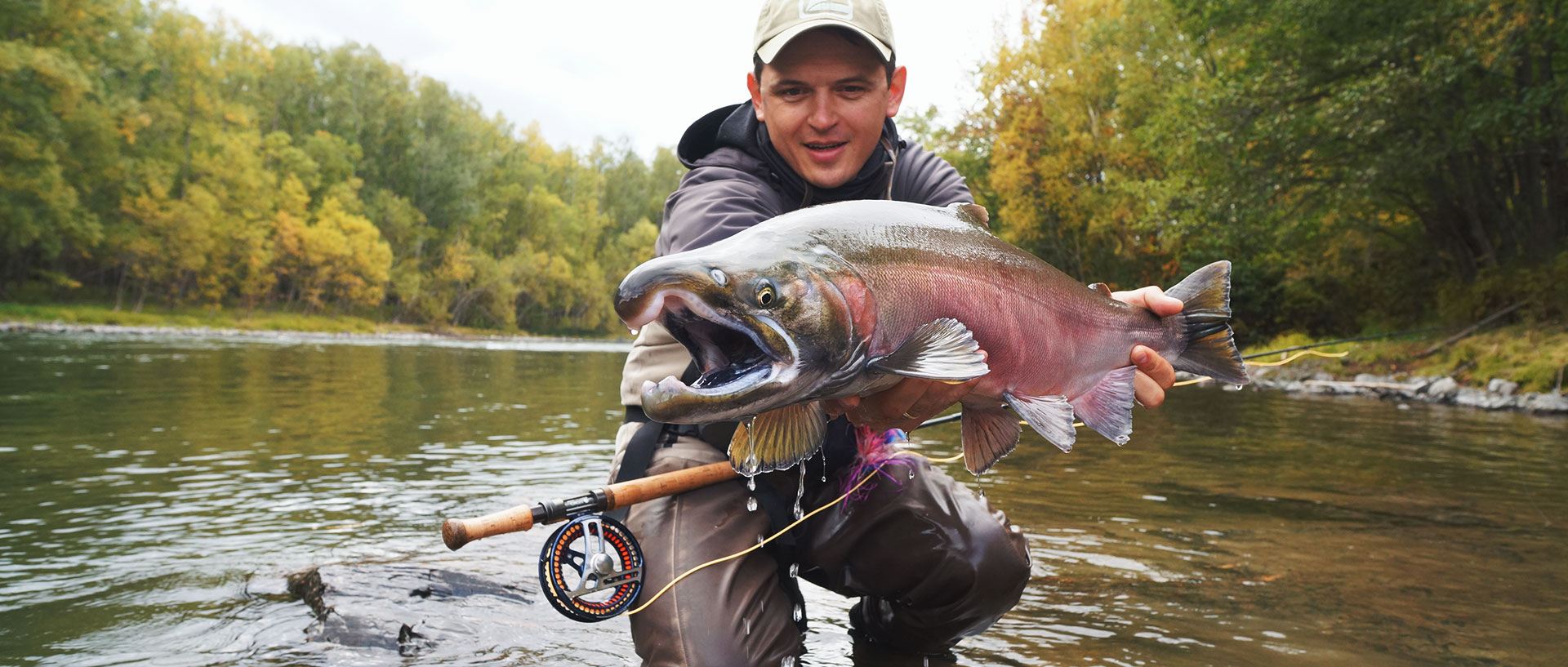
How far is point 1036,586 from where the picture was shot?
451cm

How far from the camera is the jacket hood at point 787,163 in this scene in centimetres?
304

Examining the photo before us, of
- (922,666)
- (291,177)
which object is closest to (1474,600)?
(922,666)

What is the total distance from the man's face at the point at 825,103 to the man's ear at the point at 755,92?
61 mm

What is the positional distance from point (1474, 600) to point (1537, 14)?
50.6 ft

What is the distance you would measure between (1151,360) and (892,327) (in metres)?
1.05

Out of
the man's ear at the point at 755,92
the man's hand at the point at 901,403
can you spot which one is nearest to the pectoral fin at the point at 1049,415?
the man's hand at the point at 901,403

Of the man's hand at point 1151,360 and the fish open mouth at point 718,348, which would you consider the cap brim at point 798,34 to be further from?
the fish open mouth at point 718,348

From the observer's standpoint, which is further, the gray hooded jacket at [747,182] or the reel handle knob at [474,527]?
the gray hooded jacket at [747,182]

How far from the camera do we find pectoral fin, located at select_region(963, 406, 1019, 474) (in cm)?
238

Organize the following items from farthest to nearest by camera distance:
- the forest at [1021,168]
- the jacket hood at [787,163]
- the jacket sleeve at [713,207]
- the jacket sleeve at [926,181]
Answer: the forest at [1021,168] → the jacket sleeve at [926,181] → the jacket hood at [787,163] → the jacket sleeve at [713,207]

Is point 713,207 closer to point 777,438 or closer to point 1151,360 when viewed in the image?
point 777,438

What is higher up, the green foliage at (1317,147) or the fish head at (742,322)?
the green foliage at (1317,147)

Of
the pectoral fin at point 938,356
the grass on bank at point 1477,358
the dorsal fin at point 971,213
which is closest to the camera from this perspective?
the pectoral fin at point 938,356

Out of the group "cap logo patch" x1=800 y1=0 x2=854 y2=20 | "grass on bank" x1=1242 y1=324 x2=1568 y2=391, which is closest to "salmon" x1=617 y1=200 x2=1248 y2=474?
"cap logo patch" x1=800 y1=0 x2=854 y2=20
